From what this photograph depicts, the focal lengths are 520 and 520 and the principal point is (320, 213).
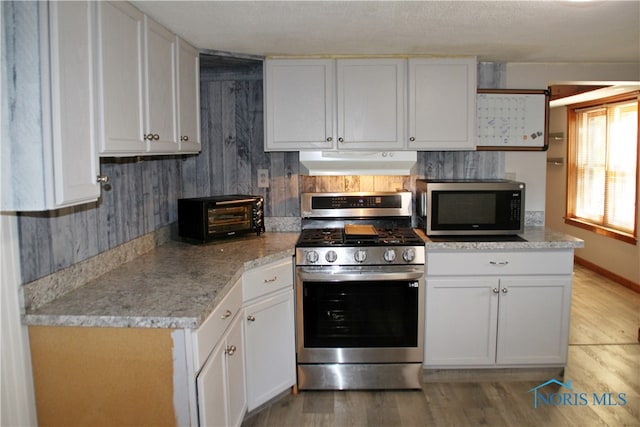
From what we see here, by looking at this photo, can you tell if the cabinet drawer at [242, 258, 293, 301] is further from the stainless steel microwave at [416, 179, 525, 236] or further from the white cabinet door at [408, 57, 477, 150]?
the white cabinet door at [408, 57, 477, 150]

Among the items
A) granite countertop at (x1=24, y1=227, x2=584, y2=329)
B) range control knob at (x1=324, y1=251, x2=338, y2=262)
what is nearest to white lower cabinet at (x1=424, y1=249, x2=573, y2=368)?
granite countertop at (x1=24, y1=227, x2=584, y2=329)

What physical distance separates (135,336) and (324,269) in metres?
1.36

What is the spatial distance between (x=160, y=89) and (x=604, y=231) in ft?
16.8

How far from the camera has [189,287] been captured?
212cm

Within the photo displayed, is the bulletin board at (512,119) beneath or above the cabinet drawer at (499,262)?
above

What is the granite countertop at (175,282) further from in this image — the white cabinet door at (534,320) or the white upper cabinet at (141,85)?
the white upper cabinet at (141,85)

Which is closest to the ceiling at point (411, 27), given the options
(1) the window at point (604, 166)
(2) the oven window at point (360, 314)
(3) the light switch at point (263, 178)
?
(3) the light switch at point (263, 178)

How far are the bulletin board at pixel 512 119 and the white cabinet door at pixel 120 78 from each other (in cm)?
226

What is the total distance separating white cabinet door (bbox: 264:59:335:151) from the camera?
10.6ft

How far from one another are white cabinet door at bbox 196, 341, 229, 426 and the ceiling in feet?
4.81

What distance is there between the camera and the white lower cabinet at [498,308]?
307 centimetres

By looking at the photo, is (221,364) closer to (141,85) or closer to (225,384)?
(225,384)

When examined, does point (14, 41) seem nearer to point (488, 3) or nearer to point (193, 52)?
point (193, 52)

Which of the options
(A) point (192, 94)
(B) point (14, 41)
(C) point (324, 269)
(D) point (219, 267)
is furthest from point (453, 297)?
(B) point (14, 41)
